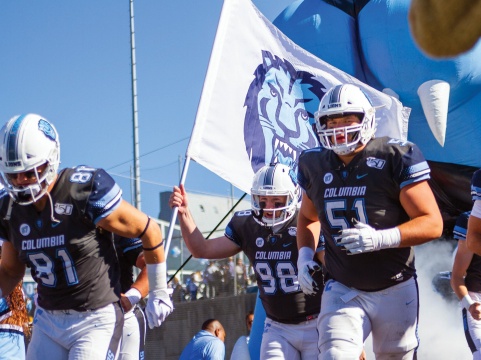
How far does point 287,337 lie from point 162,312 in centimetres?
120

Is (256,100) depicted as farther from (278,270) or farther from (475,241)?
(475,241)

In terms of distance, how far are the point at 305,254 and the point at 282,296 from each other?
742 mm

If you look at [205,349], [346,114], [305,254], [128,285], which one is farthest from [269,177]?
[205,349]

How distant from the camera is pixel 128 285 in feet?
19.0

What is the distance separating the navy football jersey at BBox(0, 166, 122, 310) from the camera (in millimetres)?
4531

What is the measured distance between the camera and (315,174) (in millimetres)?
4895

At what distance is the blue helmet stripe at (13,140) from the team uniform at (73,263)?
258 mm

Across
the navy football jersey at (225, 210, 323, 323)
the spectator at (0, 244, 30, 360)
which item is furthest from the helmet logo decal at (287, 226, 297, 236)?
the spectator at (0, 244, 30, 360)

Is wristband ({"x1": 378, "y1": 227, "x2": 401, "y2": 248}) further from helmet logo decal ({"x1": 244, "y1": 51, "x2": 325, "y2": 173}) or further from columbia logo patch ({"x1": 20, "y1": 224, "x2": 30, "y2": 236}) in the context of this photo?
helmet logo decal ({"x1": 244, "y1": 51, "x2": 325, "y2": 173})

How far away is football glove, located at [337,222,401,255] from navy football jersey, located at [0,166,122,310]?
3.69ft

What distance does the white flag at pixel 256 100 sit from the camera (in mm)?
7039

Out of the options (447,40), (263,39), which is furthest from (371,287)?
(263,39)

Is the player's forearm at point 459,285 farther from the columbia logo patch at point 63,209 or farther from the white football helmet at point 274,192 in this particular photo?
the columbia logo patch at point 63,209

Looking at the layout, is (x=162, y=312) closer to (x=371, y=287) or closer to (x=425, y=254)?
(x=371, y=287)
